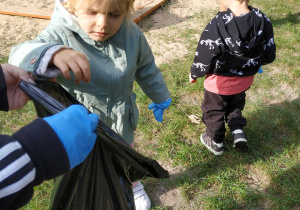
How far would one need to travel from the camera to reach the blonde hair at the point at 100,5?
129 cm

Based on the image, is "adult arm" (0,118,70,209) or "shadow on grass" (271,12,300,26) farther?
"shadow on grass" (271,12,300,26)

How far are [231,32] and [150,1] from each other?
123 inches

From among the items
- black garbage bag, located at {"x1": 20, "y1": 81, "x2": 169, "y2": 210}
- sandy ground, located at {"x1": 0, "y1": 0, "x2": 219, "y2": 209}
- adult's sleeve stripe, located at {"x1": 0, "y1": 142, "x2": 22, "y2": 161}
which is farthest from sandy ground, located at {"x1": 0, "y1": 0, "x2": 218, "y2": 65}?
adult's sleeve stripe, located at {"x1": 0, "y1": 142, "x2": 22, "y2": 161}

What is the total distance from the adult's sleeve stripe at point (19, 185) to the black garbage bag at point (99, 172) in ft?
0.86

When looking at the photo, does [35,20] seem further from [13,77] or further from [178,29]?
[13,77]

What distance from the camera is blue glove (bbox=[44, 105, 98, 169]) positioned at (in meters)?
0.75

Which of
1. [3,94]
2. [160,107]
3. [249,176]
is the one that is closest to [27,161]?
[3,94]

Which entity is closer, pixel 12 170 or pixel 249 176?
pixel 12 170

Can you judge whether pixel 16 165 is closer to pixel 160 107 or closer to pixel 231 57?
pixel 160 107

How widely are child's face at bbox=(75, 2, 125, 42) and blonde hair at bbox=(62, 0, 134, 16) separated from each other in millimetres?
17

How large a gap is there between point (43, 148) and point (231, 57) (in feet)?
5.32

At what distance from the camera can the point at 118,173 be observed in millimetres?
1152

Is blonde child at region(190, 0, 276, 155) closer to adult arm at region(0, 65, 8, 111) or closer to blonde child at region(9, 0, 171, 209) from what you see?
blonde child at region(9, 0, 171, 209)

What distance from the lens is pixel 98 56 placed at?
60.5 inches
